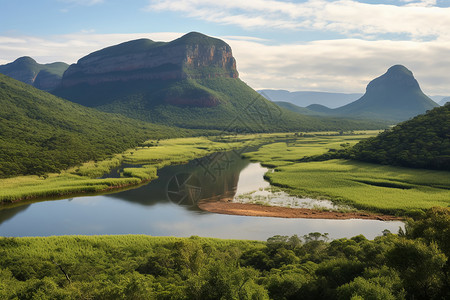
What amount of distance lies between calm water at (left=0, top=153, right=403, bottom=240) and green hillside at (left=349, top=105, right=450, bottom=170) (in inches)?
1393

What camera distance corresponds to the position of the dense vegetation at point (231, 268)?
21516 mm

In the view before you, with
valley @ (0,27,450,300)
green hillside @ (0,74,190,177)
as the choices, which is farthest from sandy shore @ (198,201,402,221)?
green hillside @ (0,74,190,177)

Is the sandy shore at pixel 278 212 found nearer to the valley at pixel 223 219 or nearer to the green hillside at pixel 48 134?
the valley at pixel 223 219

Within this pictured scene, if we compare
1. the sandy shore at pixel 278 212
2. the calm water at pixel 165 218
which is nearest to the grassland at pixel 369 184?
the sandy shore at pixel 278 212

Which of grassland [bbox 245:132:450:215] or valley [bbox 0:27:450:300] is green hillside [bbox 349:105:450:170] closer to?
valley [bbox 0:27:450:300]

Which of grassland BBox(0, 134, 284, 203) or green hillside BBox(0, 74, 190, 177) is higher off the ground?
green hillside BBox(0, 74, 190, 177)

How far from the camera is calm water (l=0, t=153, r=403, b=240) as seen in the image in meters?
48.5

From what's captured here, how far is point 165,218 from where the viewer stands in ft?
178

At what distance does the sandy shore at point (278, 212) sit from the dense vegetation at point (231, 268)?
14.7 m

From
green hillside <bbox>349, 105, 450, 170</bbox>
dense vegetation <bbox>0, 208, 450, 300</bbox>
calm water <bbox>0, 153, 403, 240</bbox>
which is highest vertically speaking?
green hillside <bbox>349, 105, 450, 170</bbox>

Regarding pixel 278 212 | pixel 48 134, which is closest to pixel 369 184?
pixel 278 212

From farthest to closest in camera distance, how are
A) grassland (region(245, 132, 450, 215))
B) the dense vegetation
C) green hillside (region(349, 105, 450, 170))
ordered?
green hillside (region(349, 105, 450, 170)) < grassland (region(245, 132, 450, 215)) < the dense vegetation

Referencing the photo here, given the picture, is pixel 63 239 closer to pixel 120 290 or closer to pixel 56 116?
pixel 120 290

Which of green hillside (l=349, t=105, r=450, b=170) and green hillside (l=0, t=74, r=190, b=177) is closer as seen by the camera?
green hillside (l=349, t=105, r=450, b=170)
